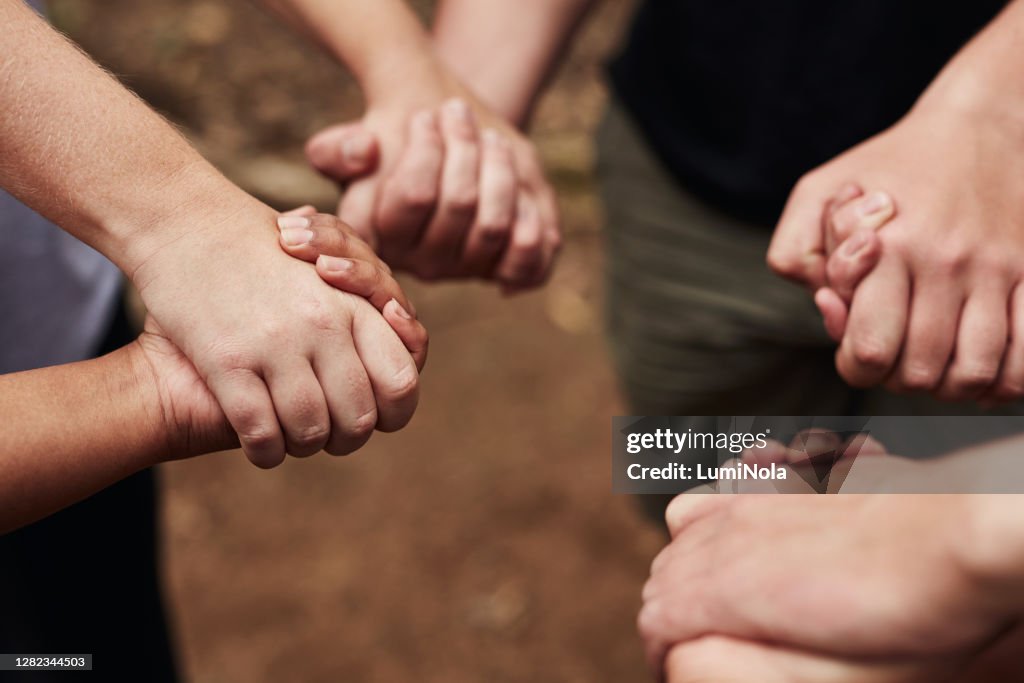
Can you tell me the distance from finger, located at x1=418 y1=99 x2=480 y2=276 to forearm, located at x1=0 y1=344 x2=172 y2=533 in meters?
0.34

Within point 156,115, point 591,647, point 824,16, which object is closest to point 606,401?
point 591,647

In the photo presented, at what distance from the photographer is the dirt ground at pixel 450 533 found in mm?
1927

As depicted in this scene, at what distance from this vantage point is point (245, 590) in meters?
2.01

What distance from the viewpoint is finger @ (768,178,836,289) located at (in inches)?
34.6

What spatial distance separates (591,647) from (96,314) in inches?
50.2

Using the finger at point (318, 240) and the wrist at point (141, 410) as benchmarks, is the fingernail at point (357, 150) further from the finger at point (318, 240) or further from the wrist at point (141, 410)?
the wrist at point (141, 410)

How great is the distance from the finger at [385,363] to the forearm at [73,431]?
0.51 ft

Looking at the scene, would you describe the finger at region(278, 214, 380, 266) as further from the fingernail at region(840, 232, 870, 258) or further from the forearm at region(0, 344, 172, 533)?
the fingernail at region(840, 232, 870, 258)

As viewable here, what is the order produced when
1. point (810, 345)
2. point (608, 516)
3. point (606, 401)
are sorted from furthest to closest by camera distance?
point (606, 401)
point (608, 516)
point (810, 345)

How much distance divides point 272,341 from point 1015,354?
0.61 m

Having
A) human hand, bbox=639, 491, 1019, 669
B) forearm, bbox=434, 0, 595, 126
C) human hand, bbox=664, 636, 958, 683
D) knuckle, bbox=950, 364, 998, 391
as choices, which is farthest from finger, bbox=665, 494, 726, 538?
forearm, bbox=434, 0, 595, 126

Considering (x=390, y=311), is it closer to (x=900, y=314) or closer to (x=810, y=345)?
(x=900, y=314)

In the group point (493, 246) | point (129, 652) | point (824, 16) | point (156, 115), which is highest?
point (824, 16)

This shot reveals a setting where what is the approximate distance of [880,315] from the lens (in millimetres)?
814
